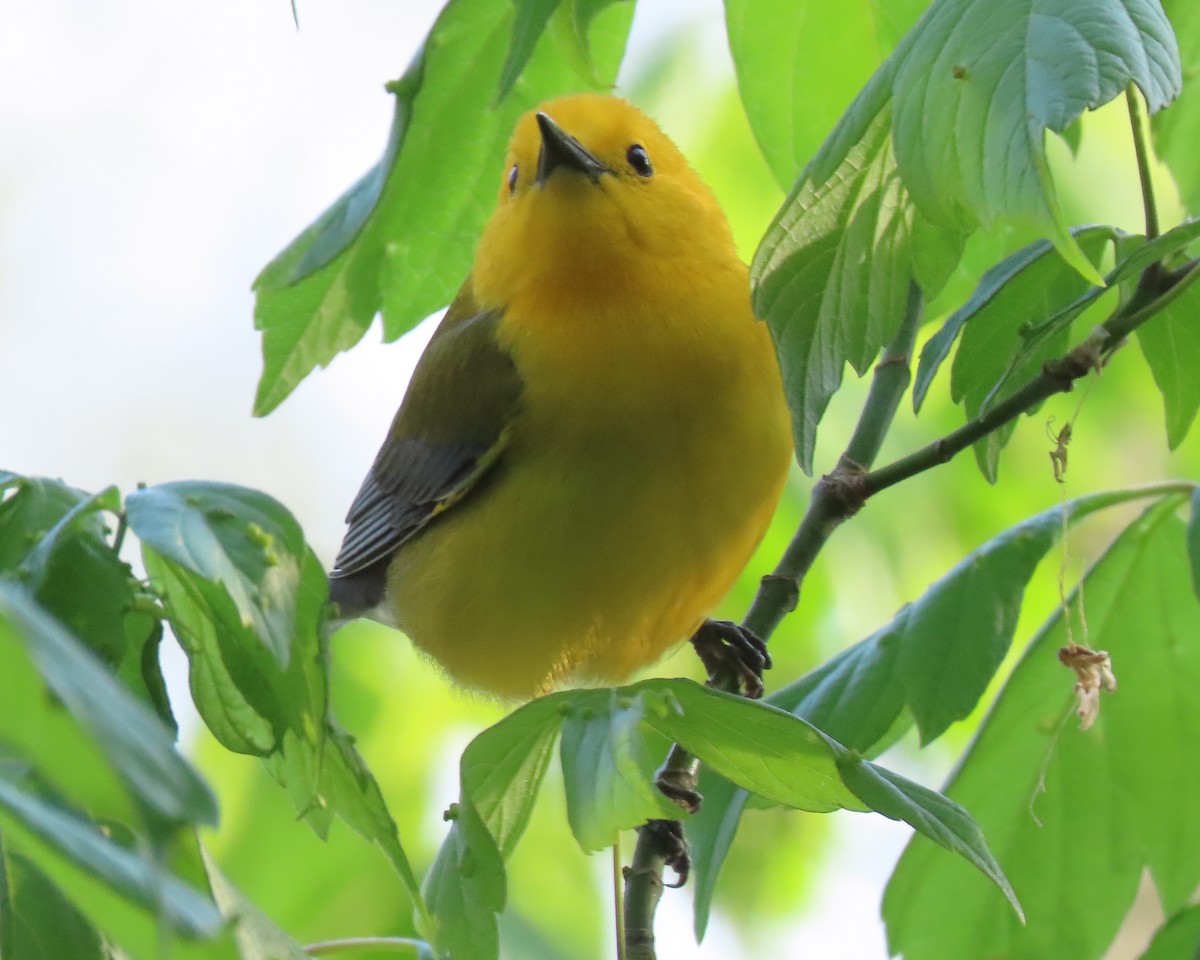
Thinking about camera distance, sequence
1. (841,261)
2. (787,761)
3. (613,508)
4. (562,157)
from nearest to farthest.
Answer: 1. (787,761)
2. (841,261)
3. (613,508)
4. (562,157)

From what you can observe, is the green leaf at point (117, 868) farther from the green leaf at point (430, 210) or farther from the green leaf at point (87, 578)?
the green leaf at point (430, 210)

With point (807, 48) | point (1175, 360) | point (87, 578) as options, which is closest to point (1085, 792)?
point (1175, 360)

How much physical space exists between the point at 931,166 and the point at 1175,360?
0.49m

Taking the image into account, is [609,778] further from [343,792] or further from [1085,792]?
[1085,792]

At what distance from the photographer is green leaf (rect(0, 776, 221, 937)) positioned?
2.21 feet

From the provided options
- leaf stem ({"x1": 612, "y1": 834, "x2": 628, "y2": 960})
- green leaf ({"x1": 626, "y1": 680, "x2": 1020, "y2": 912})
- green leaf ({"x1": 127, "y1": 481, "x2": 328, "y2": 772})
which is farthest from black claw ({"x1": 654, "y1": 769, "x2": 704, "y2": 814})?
green leaf ({"x1": 127, "y1": 481, "x2": 328, "y2": 772})

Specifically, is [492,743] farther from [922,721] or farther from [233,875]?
[233,875]

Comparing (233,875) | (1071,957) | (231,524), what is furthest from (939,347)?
(233,875)

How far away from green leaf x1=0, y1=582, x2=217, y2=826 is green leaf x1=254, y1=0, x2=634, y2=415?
1.09 m

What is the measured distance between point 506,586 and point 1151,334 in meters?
1.31

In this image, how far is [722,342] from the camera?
255 cm

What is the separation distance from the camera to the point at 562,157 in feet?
8.70

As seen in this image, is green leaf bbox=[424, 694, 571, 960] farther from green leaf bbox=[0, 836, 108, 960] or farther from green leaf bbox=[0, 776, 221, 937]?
green leaf bbox=[0, 776, 221, 937]

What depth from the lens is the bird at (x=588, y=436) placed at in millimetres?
2453
